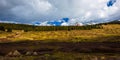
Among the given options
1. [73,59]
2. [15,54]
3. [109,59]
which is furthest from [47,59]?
[15,54]

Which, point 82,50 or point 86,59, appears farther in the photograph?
point 82,50

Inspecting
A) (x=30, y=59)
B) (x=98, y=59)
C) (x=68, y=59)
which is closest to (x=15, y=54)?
(x=30, y=59)

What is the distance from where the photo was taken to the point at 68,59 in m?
65.3

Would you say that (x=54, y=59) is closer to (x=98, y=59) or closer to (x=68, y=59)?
(x=68, y=59)

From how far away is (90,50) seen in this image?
103875 millimetres

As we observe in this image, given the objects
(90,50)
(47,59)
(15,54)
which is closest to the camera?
(47,59)

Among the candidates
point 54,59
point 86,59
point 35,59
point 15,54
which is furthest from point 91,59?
point 15,54

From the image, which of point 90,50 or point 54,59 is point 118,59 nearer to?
point 54,59

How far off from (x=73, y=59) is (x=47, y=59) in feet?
23.5

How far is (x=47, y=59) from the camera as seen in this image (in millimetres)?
→ 64250

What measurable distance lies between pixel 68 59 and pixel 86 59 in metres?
4.87

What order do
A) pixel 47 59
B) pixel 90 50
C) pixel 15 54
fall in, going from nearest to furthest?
pixel 47 59 < pixel 15 54 < pixel 90 50

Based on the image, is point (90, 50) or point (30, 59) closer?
point (30, 59)

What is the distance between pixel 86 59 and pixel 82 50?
128 ft
